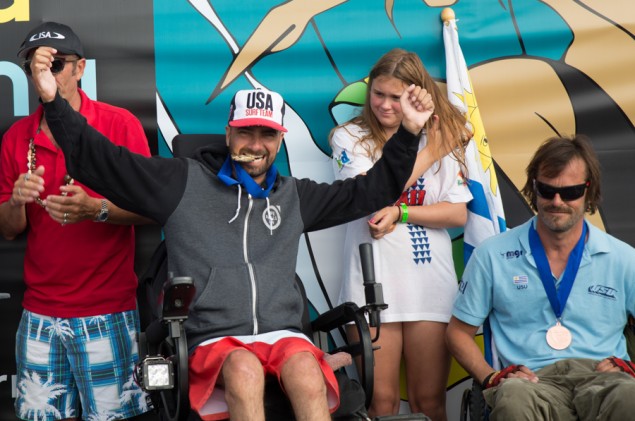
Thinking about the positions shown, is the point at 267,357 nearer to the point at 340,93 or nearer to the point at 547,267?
the point at 547,267

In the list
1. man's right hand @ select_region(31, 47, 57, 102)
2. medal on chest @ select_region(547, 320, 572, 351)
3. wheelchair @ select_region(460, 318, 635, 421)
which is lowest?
wheelchair @ select_region(460, 318, 635, 421)

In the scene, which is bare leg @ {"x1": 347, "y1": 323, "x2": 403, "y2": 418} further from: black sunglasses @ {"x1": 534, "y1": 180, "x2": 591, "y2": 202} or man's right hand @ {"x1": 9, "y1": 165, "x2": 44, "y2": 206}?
man's right hand @ {"x1": 9, "y1": 165, "x2": 44, "y2": 206}

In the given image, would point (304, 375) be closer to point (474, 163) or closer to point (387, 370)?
point (387, 370)

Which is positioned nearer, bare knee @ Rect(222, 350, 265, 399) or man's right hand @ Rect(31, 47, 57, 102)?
bare knee @ Rect(222, 350, 265, 399)

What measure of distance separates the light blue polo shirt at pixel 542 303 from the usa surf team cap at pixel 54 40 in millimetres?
2069

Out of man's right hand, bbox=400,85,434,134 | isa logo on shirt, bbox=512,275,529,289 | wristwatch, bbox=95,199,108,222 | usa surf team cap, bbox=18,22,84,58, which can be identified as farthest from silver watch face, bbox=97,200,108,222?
isa logo on shirt, bbox=512,275,529,289

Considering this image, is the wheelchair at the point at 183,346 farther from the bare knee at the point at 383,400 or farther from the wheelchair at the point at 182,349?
the bare knee at the point at 383,400

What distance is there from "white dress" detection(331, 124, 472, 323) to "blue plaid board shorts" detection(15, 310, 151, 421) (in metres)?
1.16

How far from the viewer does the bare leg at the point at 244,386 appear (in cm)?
350

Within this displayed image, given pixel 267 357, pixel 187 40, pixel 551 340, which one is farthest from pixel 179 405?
pixel 187 40

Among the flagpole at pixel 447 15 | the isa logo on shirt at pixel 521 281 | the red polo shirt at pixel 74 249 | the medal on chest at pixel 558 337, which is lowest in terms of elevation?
the medal on chest at pixel 558 337

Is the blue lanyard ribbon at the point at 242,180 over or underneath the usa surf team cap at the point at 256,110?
underneath

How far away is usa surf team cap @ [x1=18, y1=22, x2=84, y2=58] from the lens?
175 inches

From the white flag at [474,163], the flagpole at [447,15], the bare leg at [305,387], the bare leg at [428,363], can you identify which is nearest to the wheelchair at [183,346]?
the bare leg at [305,387]
